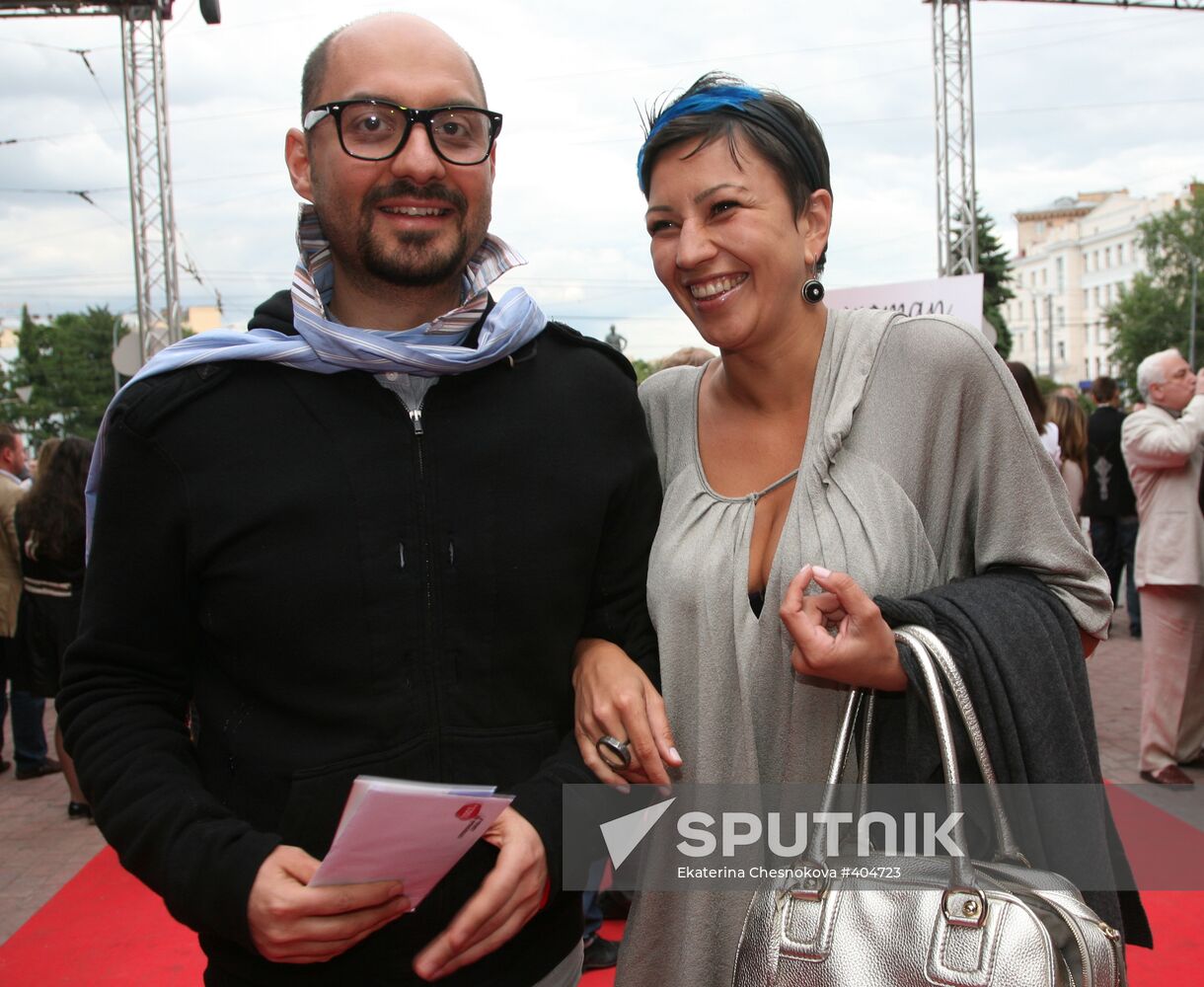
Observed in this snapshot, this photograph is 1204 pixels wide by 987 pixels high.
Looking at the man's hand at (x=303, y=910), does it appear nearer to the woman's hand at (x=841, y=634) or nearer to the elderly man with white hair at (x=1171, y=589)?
the woman's hand at (x=841, y=634)

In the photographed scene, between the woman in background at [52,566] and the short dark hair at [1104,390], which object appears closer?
the woman in background at [52,566]

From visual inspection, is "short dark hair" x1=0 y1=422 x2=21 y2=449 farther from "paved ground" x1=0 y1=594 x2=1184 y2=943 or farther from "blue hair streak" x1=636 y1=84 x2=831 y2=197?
"blue hair streak" x1=636 y1=84 x2=831 y2=197

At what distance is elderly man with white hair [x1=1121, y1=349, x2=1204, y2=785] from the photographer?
5875 mm

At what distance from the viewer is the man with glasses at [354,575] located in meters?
1.55

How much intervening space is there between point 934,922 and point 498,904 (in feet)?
1.98

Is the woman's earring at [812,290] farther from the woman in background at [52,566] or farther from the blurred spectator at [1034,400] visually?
the woman in background at [52,566]

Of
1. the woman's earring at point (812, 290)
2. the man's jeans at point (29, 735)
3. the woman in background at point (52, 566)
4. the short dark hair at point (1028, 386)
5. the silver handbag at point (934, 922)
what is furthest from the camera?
the man's jeans at point (29, 735)

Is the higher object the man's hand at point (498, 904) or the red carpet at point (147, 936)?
the man's hand at point (498, 904)

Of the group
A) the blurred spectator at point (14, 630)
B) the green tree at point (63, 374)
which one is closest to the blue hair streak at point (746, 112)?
the blurred spectator at point (14, 630)

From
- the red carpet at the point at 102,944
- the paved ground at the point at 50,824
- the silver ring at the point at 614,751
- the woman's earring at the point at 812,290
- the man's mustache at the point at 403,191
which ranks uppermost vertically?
the man's mustache at the point at 403,191

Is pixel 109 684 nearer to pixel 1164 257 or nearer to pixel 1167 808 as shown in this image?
pixel 1167 808

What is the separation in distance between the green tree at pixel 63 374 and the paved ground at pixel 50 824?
204ft

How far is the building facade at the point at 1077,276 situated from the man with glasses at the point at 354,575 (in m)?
86.8

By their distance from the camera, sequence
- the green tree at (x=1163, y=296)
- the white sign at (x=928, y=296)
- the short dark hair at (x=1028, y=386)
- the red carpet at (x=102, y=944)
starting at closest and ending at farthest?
the red carpet at (x=102, y=944), the short dark hair at (x=1028, y=386), the white sign at (x=928, y=296), the green tree at (x=1163, y=296)
